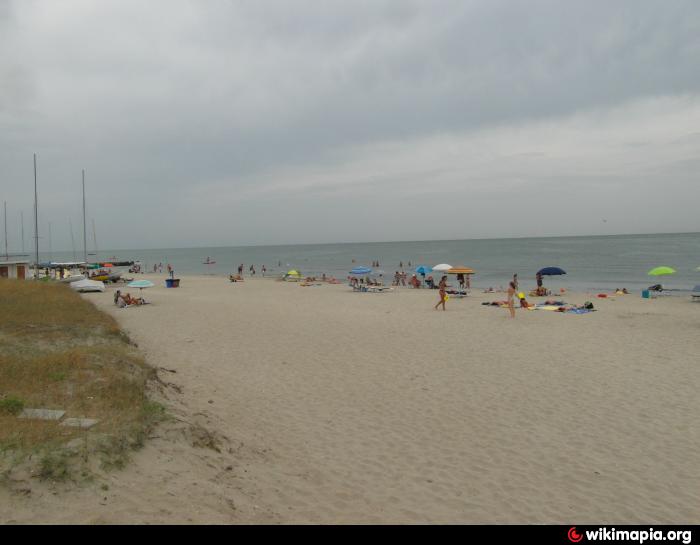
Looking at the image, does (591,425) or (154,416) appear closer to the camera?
(154,416)

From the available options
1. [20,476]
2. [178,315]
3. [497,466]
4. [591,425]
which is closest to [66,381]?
[20,476]

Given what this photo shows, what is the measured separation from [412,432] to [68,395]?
15.7 feet

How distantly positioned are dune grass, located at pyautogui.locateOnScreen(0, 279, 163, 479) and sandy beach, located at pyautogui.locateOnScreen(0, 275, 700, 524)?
14.0 inches

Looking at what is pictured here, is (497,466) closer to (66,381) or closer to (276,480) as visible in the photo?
(276,480)

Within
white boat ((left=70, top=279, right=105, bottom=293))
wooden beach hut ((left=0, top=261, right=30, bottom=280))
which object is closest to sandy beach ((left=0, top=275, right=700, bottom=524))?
white boat ((left=70, top=279, right=105, bottom=293))

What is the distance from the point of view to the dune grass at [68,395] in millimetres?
4602

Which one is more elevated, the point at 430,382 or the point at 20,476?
the point at 20,476

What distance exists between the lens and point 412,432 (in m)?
7.24

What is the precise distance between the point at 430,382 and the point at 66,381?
252 inches

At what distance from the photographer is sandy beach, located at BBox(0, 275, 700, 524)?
471 cm

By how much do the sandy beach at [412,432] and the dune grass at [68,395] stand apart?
36 centimetres
